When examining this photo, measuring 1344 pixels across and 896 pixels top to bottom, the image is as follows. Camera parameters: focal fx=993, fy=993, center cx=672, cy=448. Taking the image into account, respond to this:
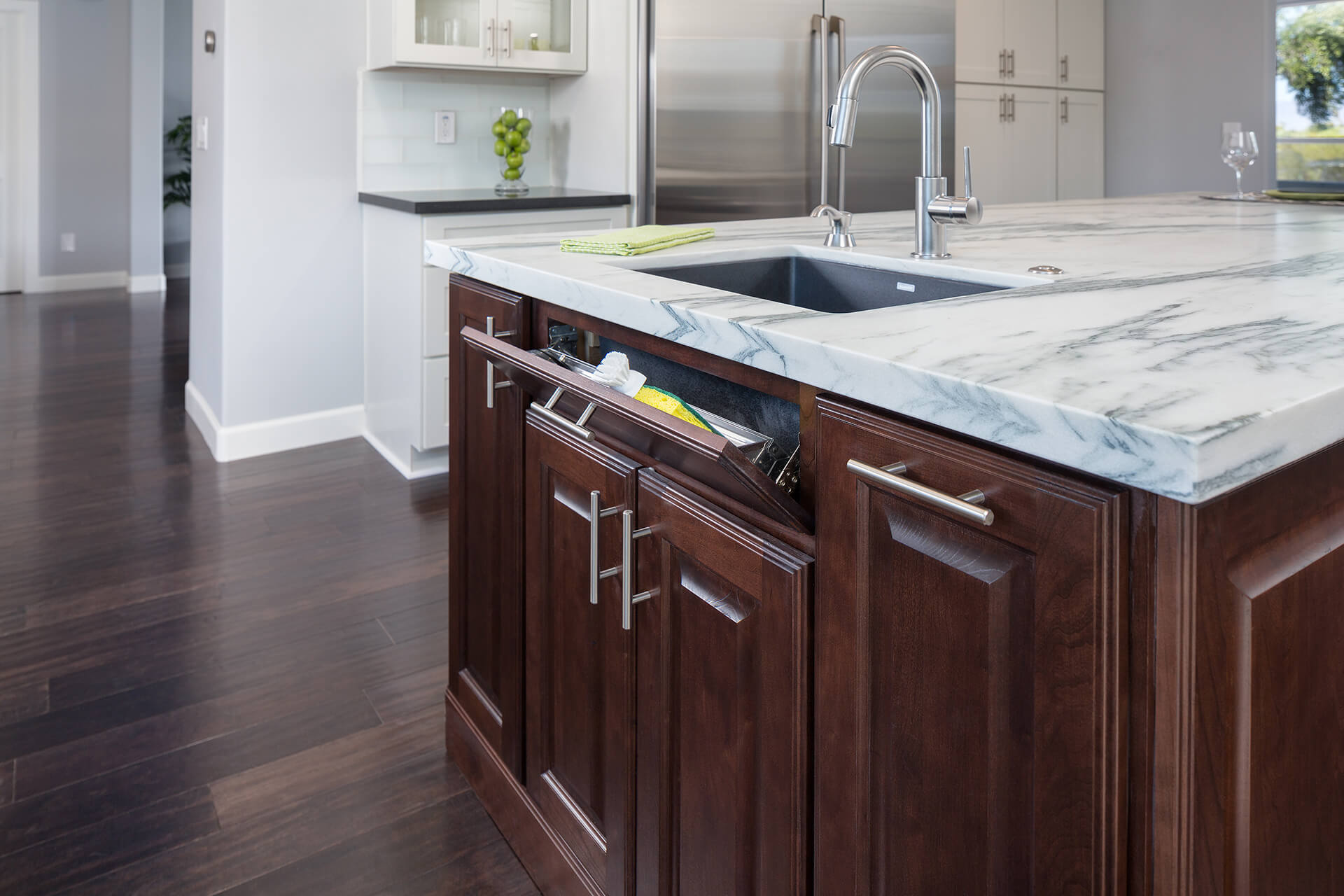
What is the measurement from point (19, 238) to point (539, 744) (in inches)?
314

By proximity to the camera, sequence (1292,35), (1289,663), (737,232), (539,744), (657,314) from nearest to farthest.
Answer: (1289,663) → (657,314) → (539,744) → (737,232) → (1292,35)

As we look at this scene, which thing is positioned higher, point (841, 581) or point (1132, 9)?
point (1132, 9)

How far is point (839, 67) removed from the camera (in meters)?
3.62

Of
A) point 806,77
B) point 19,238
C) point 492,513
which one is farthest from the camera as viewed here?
point 19,238

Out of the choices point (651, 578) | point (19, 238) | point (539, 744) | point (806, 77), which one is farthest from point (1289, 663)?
point (19, 238)

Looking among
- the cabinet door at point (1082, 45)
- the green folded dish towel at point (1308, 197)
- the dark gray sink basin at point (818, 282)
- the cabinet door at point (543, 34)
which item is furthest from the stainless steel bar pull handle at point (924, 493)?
the cabinet door at point (1082, 45)

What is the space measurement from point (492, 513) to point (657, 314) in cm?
58

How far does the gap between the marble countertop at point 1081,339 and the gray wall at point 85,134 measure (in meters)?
7.53

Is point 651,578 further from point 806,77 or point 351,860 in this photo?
point 806,77

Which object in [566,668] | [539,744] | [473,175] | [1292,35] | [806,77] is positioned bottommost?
[539,744]

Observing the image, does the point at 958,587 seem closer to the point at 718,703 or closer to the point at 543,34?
the point at 718,703

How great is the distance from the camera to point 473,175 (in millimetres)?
3859

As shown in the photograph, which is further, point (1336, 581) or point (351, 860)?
point (351, 860)

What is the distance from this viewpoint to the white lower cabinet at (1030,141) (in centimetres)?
430
